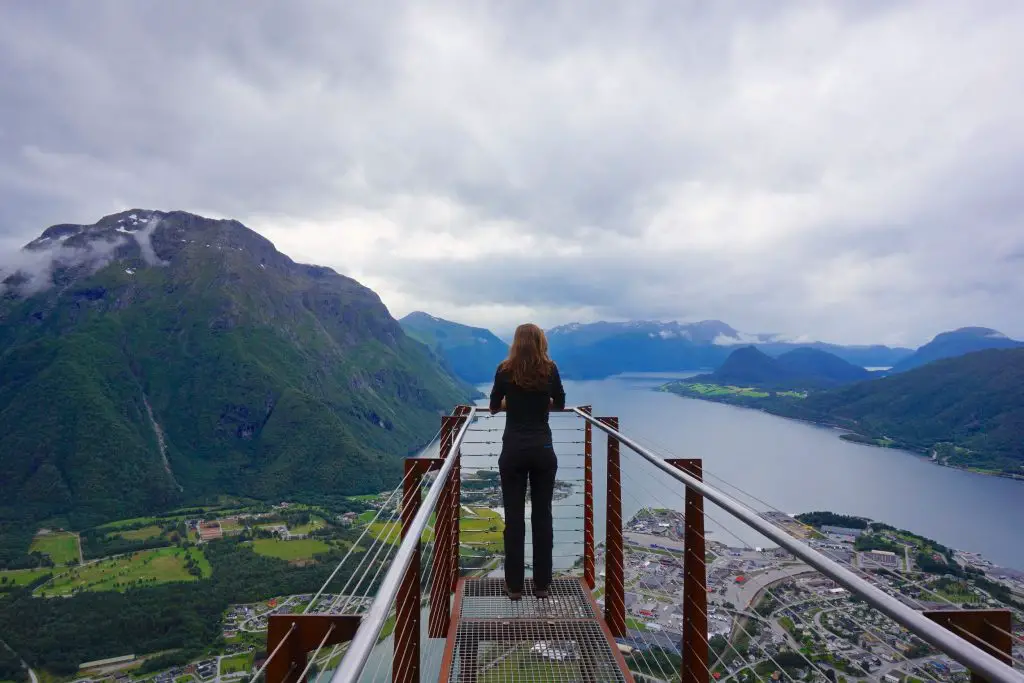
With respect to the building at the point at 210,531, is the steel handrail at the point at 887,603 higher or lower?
higher

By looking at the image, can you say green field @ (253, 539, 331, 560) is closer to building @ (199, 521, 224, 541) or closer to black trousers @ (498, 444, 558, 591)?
building @ (199, 521, 224, 541)

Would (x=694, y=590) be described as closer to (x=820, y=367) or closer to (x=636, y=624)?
(x=636, y=624)

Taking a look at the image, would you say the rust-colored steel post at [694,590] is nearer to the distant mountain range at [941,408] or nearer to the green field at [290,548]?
the green field at [290,548]

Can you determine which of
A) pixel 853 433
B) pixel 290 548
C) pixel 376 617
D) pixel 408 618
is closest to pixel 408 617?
pixel 408 618

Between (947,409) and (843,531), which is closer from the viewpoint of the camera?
(843,531)

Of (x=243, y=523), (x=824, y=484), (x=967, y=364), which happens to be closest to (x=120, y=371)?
(x=243, y=523)

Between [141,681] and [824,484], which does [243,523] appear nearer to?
[141,681]

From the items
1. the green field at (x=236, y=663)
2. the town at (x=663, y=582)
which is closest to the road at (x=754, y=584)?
the town at (x=663, y=582)
